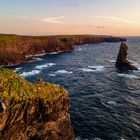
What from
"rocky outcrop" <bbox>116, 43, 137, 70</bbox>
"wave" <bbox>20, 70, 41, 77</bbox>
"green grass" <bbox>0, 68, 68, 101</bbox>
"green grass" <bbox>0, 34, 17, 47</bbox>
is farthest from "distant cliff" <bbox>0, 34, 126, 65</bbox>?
"green grass" <bbox>0, 68, 68, 101</bbox>

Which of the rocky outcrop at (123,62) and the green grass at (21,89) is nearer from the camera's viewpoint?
the green grass at (21,89)

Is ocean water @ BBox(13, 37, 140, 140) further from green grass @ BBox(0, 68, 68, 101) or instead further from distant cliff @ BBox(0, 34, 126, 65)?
distant cliff @ BBox(0, 34, 126, 65)

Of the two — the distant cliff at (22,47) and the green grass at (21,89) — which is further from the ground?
the green grass at (21,89)

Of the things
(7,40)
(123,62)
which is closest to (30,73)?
(123,62)

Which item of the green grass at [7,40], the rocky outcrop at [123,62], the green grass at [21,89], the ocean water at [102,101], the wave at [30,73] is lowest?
the wave at [30,73]

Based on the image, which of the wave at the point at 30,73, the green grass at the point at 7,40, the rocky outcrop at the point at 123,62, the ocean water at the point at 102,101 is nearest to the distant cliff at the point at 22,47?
the green grass at the point at 7,40

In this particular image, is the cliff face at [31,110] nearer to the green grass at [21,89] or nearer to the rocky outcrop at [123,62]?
the green grass at [21,89]

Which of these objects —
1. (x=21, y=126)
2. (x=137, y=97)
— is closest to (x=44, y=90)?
(x=21, y=126)

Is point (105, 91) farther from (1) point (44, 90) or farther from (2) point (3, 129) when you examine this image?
(2) point (3, 129)
